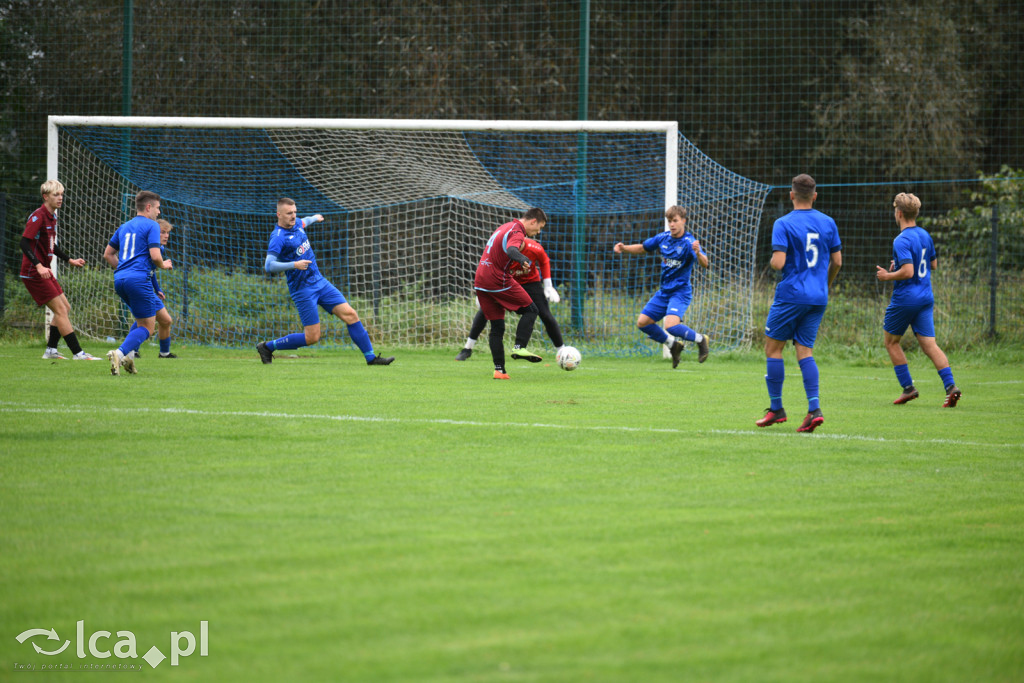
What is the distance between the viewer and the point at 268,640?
3049 millimetres

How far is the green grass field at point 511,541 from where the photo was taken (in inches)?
119

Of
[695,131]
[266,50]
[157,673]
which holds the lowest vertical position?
[157,673]

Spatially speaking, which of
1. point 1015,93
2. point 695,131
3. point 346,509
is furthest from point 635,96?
point 346,509

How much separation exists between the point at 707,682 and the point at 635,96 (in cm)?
2308

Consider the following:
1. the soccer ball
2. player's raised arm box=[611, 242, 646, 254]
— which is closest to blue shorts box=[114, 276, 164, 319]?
the soccer ball

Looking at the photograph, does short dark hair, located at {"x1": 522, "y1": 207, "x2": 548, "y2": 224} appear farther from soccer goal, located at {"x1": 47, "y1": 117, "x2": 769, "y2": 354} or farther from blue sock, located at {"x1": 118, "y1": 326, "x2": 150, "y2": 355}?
blue sock, located at {"x1": 118, "y1": 326, "x2": 150, "y2": 355}

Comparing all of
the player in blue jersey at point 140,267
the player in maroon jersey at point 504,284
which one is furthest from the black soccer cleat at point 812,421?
the player in blue jersey at point 140,267

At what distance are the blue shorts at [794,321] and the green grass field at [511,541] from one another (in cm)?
70

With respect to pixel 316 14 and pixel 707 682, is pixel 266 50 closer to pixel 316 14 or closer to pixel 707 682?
pixel 316 14

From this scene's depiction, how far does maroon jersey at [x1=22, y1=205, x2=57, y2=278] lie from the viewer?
12.0 metres

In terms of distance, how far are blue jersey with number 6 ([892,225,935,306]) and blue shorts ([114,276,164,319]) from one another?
771cm

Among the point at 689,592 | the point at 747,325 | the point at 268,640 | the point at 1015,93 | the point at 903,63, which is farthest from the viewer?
the point at 1015,93

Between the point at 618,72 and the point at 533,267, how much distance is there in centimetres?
1441

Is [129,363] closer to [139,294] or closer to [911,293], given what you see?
[139,294]
